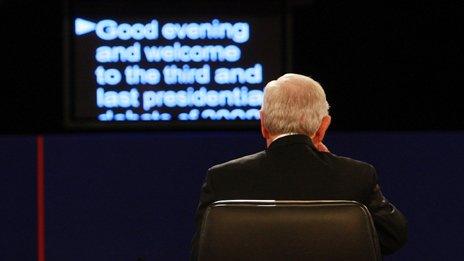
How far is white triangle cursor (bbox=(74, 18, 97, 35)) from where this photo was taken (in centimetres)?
343

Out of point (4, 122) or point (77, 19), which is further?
point (4, 122)

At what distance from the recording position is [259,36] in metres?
3.44

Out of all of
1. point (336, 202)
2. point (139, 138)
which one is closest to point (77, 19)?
point (139, 138)

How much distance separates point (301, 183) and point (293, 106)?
0.51ft

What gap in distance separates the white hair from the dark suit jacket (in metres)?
0.05

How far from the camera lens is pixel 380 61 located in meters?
4.12

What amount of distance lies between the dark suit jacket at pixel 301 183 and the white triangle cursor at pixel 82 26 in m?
1.76

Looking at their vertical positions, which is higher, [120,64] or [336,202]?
[120,64]

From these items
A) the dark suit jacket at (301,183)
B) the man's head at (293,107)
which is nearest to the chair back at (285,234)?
the dark suit jacket at (301,183)

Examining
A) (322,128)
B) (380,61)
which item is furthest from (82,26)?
(322,128)

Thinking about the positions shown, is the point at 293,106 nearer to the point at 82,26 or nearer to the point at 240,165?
the point at 240,165

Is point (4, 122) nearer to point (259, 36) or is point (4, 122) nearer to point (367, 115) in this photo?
point (259, 36)

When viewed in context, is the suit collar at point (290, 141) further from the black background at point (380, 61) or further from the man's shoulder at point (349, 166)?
the black background at point (380, 61)

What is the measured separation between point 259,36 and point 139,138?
58cm
